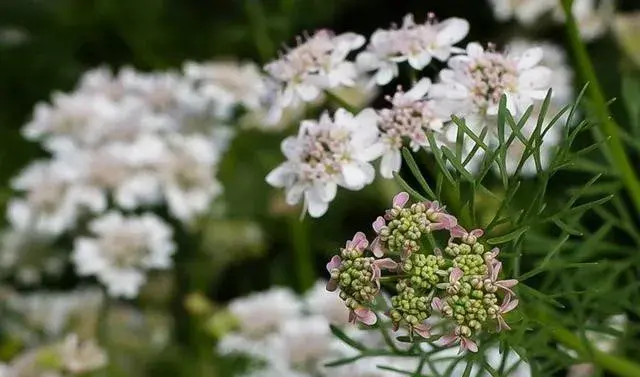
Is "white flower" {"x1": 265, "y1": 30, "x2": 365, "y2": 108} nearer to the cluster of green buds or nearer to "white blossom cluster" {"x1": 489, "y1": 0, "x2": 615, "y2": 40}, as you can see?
the cluster of green buds

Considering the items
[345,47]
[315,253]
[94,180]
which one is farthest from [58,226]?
[345,47]

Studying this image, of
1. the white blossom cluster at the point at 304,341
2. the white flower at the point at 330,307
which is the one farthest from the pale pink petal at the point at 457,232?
the white flower at the point at 330,307

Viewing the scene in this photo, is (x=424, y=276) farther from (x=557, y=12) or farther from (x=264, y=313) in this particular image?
(x=557, y=12)

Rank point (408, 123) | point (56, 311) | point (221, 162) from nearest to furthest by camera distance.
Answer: point (408, 123)
point (56, 311)
point (221, 162)

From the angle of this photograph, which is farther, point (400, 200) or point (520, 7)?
point (520, 7)

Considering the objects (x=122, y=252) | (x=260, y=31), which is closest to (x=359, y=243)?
(x=122, y=252)

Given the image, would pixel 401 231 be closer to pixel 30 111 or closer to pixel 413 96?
pixel 413 96

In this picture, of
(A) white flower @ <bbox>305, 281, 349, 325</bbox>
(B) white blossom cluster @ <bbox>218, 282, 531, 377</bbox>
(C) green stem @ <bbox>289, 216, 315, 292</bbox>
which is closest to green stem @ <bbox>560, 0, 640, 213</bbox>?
(B) white blossom cluster @ <bbox>218, 282, 531, 377</bbox>
